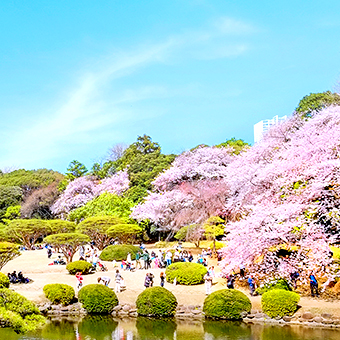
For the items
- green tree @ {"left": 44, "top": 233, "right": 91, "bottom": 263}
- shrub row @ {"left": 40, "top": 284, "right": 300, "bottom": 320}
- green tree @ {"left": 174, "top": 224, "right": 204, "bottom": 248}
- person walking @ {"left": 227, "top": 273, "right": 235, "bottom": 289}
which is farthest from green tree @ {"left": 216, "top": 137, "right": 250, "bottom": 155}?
shrub row @ {"left": 40, "top": 284, "right": 300, "bottom": 320}

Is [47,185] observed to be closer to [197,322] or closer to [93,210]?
[93,210]

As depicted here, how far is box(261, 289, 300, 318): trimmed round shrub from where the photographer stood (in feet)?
61.2

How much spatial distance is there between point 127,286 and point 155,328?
716 cm

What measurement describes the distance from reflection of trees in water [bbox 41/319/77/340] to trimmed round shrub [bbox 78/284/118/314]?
3.98 feet

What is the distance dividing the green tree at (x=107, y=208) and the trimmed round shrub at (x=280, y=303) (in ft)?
88.7

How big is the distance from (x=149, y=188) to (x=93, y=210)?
6.86 meters

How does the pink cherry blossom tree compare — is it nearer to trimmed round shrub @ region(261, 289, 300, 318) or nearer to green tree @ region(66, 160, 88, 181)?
green tree @ region(66, 160, 88, 181)

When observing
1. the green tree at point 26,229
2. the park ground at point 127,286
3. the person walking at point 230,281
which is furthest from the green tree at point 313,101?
the green tree at point 26,229

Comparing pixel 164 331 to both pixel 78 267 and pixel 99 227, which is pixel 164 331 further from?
pixel 99 227

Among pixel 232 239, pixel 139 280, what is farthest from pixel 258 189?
pixel 139 280

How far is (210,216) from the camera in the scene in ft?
117

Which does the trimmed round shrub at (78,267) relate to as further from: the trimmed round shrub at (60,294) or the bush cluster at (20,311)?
the bush cluster at (20,311)

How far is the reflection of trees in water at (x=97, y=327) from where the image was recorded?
56.7 ft

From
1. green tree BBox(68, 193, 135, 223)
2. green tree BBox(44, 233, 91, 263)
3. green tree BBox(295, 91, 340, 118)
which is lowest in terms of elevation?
green tree BBox(44, 233, 91, 263)
